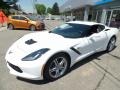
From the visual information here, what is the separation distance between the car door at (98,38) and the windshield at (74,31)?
0.28 meters

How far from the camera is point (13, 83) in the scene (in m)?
4.21

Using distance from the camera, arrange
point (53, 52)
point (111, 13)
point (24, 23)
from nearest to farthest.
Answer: point (53, 52) → point (24, 23) → point (111, 13)

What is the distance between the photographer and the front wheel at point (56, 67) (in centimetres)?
415

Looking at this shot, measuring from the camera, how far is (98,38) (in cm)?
585

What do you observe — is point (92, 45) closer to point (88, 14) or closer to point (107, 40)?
point (107, 40)

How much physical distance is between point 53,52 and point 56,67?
0.47m

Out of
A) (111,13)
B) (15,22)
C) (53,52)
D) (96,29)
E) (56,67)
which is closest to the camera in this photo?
(53,52)

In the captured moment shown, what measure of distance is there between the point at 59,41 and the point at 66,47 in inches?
11.6

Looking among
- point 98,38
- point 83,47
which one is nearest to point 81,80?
point 83,47

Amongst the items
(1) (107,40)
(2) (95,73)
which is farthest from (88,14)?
(2) (95,73)

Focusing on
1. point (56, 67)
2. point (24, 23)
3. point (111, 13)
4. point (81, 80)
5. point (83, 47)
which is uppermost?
point (83, 47)

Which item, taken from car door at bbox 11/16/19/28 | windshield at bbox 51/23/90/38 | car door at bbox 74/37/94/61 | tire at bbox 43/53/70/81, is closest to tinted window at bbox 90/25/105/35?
windshield at bbox 51/23/90/38

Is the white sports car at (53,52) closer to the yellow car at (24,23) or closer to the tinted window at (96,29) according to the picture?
the tinted window at (96,29)

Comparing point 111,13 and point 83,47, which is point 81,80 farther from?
point 111,13
